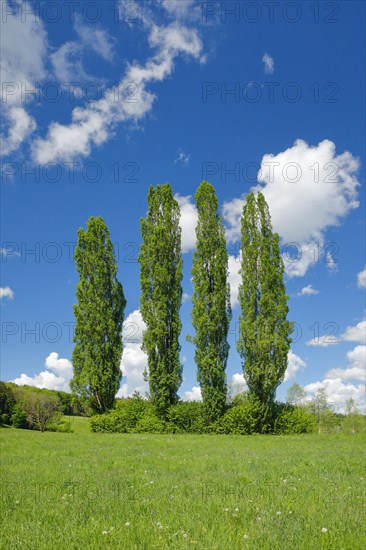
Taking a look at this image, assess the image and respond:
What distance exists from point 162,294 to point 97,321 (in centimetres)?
686

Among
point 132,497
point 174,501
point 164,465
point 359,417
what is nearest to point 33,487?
point 132,497

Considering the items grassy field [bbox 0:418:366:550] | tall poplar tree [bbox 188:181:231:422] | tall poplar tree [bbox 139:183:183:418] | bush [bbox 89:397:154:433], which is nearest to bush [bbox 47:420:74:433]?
bush [bbox 89:397:154:433]

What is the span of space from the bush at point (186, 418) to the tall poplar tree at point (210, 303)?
635 millimetres

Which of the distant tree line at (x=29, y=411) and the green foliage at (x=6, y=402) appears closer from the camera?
the distant tree line at (x=29, y=411)

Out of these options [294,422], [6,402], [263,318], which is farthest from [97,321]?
[6,402]

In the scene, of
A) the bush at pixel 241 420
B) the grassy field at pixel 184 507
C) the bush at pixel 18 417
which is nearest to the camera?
the grassy field at pixel 184 507

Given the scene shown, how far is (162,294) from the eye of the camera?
33938 mm

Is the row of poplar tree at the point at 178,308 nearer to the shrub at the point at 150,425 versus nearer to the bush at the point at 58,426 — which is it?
the shrub at the point at 150,425

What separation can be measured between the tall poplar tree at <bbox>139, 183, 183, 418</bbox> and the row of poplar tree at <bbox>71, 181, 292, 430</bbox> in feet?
0.26

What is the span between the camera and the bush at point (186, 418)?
30.6m

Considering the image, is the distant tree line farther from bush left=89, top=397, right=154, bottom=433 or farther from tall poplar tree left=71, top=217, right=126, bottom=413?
bush left=89, top=397, right=154, bottom=433

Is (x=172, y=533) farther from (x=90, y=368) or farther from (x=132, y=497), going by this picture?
(x=90, y=368)

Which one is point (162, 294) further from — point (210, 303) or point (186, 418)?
point (186, 418)

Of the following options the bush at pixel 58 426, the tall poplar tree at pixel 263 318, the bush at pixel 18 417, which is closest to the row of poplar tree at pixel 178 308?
the tall poplar tree at pixel 263 318
